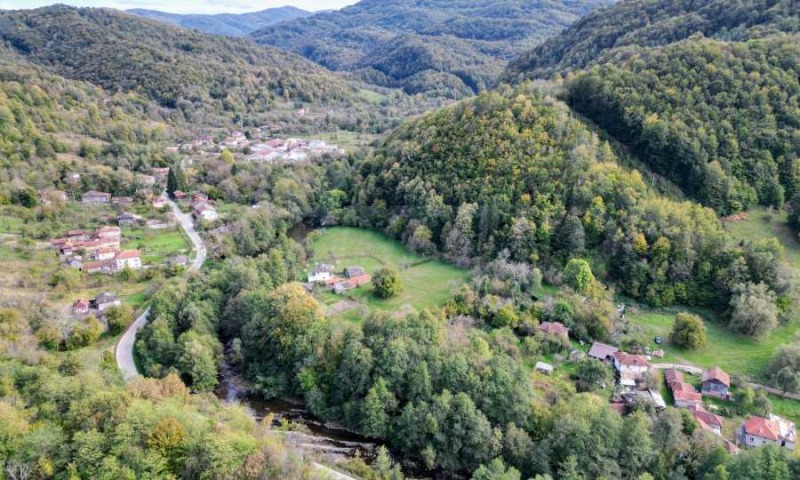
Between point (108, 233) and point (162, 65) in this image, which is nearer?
point (108, 233)

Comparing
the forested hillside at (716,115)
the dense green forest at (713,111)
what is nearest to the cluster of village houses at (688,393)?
the forested hillside at (716,115)

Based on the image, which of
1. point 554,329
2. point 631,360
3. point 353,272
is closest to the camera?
point 631,360

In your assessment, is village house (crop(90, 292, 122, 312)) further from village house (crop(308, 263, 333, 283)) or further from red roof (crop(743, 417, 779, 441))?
red roof (crop(743, 417, 779, 441))

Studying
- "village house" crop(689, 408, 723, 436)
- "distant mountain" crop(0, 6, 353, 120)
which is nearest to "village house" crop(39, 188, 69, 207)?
"distant mountain" crop(0, 6, 353, 120)

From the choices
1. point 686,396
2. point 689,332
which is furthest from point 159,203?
point 686,396

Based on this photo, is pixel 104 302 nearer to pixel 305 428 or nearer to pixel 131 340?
pixel 131 340

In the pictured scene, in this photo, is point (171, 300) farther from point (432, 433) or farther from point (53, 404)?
point (432, 433)
